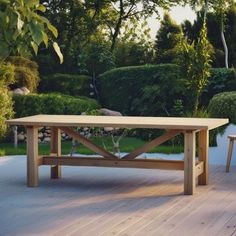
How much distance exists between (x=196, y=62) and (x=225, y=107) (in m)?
2.04

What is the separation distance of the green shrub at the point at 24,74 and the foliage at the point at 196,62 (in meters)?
4.22

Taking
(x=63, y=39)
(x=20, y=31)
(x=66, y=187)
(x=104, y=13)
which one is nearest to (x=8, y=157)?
(x=66, y=187)

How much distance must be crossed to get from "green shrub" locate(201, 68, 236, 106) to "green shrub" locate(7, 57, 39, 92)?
427 cm

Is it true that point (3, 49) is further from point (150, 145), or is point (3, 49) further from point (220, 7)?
point (220, 7)

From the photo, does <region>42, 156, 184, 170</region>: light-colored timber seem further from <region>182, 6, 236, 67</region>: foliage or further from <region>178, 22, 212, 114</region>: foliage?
<region>182, 6, 236, 67</region>: foliage

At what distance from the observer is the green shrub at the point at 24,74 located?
45.7 feet

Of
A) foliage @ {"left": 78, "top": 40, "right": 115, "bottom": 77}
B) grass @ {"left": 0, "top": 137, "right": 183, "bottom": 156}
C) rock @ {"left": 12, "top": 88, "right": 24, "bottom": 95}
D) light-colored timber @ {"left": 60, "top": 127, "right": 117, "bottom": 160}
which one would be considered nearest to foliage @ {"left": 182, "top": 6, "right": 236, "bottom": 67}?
foliage @ {"left": 78, "top": 40, "right": 115, "bottom": 77}

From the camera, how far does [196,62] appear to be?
1143cm

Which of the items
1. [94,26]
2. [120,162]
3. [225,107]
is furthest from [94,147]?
[94,26]

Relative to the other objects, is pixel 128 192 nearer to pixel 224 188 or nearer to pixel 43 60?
pixel 224 188

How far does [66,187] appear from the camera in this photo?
21.8 ft

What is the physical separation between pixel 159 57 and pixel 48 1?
451 centimetres

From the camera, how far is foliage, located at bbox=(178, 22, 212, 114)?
448 inches

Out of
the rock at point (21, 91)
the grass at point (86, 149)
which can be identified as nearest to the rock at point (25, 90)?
the rock at point (21, 91)
